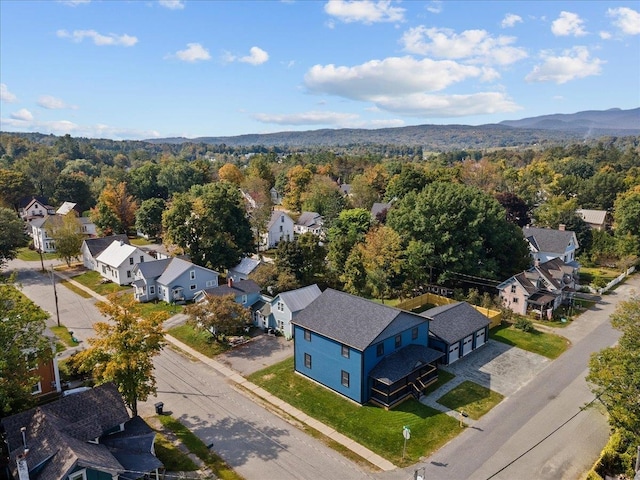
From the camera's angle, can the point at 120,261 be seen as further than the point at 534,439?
Yes

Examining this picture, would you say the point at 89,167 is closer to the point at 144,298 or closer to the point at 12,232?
the point at 12,232

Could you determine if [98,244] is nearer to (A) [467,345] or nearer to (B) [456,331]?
(B) [456,331]

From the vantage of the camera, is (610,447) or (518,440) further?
(518,440)

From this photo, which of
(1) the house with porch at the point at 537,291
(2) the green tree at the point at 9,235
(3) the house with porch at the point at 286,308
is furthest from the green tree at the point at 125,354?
(2) the green tree at the point at 9,235

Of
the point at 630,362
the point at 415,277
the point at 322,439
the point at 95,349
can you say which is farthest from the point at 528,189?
the point at 95,349

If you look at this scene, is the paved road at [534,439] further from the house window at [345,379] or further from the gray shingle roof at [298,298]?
the gray shingle roof at [298,298]

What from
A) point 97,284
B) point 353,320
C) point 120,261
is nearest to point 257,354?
point 353,320

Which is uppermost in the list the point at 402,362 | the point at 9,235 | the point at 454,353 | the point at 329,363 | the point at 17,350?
the point at 9,235
